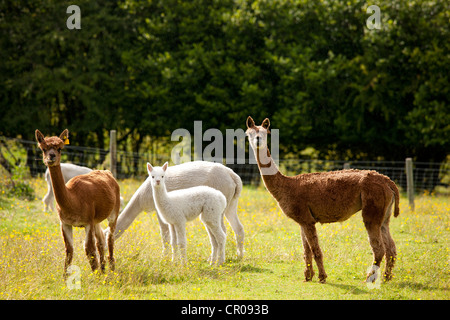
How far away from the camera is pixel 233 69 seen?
17.1 metres

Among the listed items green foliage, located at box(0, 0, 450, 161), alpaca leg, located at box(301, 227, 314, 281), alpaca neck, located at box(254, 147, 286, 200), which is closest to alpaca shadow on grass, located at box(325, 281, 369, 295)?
alpaca leg, located at box(301, 227, 314, 281)

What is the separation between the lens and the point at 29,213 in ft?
36.6

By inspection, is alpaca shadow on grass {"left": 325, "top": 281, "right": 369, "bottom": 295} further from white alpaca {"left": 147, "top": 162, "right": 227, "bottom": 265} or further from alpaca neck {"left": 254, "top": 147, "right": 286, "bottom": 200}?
white alpaca {"left": 147, "top": 162, "right": 227, "bottom": 265}

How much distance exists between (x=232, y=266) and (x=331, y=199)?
6.09 feet

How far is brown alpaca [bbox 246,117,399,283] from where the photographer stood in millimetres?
6535

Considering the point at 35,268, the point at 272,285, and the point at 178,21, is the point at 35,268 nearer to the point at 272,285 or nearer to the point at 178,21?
the point at 272,285

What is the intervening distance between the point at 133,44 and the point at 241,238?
11612 millimetres

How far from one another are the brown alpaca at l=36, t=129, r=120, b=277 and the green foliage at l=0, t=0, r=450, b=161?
10.8 m

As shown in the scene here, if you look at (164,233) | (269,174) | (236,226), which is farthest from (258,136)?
(164,233)

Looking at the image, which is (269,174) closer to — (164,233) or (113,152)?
(164,233)

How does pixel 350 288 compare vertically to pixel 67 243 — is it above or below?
below
